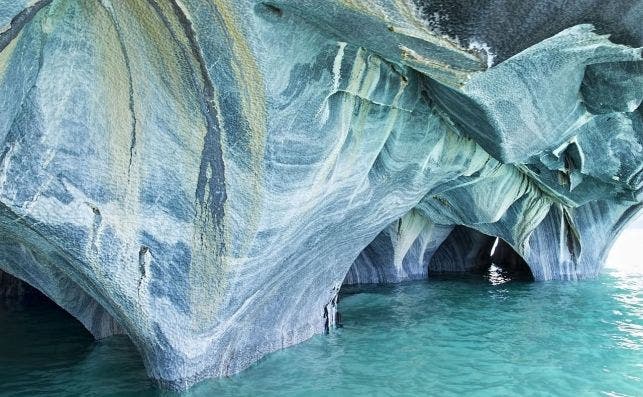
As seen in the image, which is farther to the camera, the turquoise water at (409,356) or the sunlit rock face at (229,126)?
the turquoise water at (409,356)

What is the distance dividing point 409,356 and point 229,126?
3901 millimetres

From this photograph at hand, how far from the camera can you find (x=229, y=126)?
486 cm

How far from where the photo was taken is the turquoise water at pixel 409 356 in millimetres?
5875

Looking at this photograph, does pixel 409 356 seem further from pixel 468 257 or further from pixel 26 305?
pixel 468 257

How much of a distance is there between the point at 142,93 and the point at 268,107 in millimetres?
1077

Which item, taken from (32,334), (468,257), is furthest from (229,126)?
(468,257)

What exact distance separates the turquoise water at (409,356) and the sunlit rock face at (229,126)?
72cm

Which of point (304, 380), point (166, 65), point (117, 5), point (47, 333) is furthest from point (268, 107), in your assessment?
point (47, 333)

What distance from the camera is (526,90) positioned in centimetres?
537

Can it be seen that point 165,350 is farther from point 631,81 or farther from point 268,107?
point 631,81

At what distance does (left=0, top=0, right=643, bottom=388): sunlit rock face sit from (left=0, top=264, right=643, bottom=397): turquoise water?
0.72 metres

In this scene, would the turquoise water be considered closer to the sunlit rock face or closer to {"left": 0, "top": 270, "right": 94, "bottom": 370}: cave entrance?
{"left": 0, "top": 270, "right": 94, "bottom": 370}: cave entrance

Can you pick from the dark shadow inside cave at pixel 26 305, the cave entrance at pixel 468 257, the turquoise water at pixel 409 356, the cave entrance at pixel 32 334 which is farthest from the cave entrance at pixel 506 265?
the cave entrance at pixel 32 334

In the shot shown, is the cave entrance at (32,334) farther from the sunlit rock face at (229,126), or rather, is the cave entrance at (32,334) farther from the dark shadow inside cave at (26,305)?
the sunlit rock face at (229,126)
